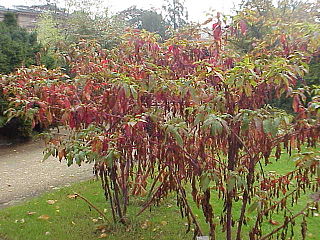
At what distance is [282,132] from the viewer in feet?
7.41

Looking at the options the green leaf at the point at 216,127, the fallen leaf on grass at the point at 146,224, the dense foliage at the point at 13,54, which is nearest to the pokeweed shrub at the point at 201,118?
the green leaf at the point at 216,127

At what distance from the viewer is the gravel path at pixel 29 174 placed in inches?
194

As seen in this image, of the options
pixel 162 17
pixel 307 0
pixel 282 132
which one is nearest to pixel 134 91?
pixel 282 132

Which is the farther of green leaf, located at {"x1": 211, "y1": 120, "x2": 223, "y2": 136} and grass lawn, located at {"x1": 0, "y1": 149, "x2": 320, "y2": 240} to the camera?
grass lawn, located at {"x1": 0, "y1": 149, "x2": 320, "y2": 240}

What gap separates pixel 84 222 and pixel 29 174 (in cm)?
254

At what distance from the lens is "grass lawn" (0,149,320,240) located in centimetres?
345

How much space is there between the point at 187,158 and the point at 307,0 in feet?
26.8

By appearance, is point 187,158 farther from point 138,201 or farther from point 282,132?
point 138,201

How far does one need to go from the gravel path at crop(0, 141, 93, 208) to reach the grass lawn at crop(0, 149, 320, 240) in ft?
1.81

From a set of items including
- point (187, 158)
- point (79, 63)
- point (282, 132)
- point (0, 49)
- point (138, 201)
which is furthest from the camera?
point (0, 49)

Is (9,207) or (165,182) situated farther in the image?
(9,207)

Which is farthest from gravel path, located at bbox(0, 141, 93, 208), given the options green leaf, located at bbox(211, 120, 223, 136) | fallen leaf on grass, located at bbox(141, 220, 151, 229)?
green leaf, located at bbox(211, 120, 223, 136)

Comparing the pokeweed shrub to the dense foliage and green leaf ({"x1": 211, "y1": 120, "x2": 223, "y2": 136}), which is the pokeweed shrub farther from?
the dense foliage

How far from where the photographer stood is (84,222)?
3.74 meters
